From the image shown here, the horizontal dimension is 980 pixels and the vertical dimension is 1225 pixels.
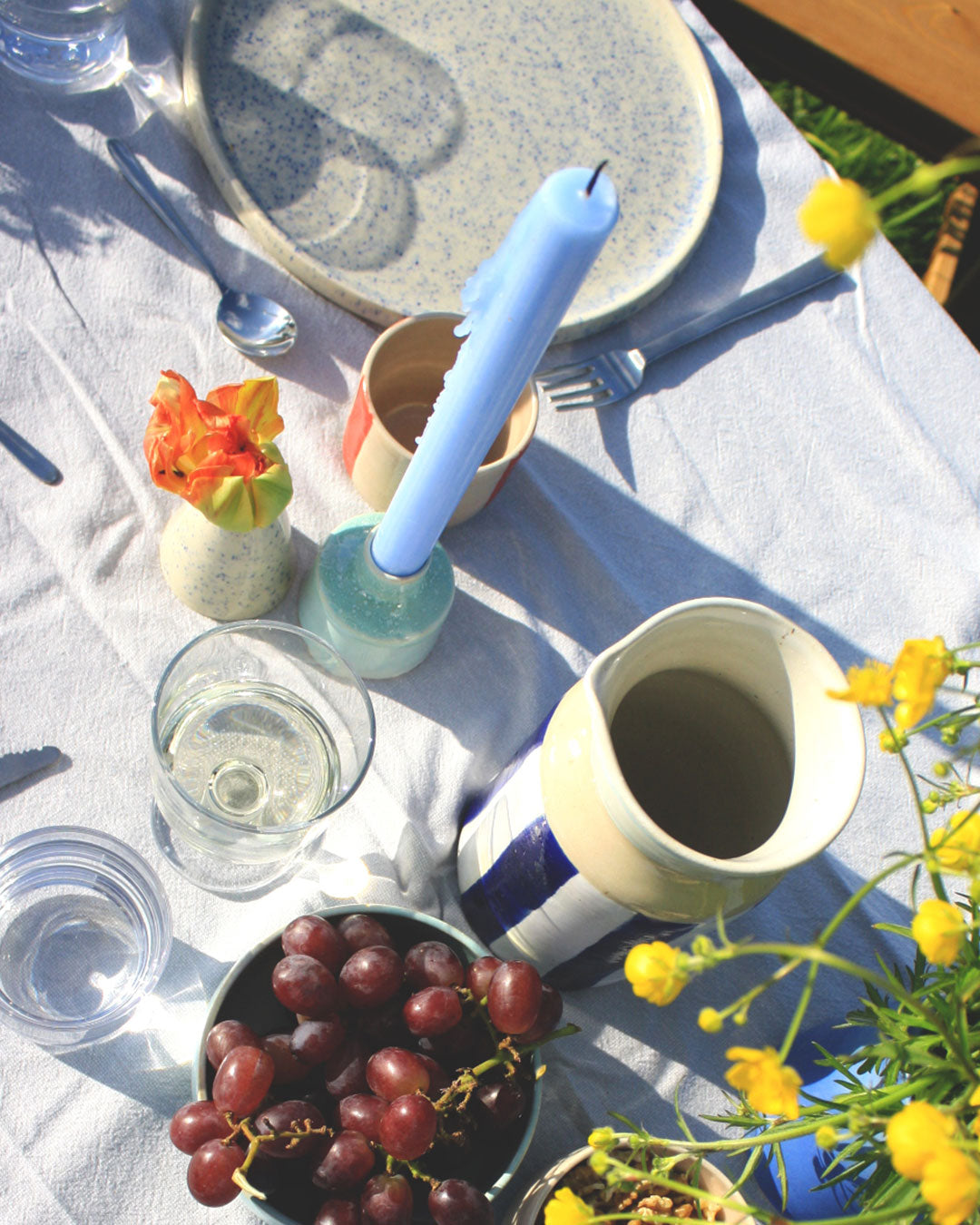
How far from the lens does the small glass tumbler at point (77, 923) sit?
0.48m

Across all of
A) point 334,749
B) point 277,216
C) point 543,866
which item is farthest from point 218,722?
point 277,216

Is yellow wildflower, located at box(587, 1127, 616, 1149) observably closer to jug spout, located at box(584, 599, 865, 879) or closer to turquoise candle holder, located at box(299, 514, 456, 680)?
jug spout, located at box(584, 599, 865, 879)

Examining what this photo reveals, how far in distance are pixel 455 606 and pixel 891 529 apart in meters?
0.31

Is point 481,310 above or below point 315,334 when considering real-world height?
above

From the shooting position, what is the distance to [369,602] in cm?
53

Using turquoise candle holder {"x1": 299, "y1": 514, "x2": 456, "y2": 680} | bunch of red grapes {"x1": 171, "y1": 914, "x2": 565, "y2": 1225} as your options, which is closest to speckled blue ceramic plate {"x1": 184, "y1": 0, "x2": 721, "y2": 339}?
turquoise candle holder {"x1": 299, "y1": 514, "x2": 456, "y2": 680}

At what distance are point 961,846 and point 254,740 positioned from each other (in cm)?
36

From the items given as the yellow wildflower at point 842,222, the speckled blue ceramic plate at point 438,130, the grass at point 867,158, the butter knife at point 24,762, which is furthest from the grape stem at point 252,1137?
the grass at point 867,158

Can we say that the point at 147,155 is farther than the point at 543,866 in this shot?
Yes

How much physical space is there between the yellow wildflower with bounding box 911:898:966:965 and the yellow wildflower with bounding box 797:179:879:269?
156 millimetres

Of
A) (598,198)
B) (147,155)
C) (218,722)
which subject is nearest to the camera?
(598,198)

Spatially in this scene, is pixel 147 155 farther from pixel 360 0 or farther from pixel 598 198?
pixel 598 198

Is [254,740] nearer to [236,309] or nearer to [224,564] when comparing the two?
[224,564]

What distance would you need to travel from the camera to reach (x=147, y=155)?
0.64m
